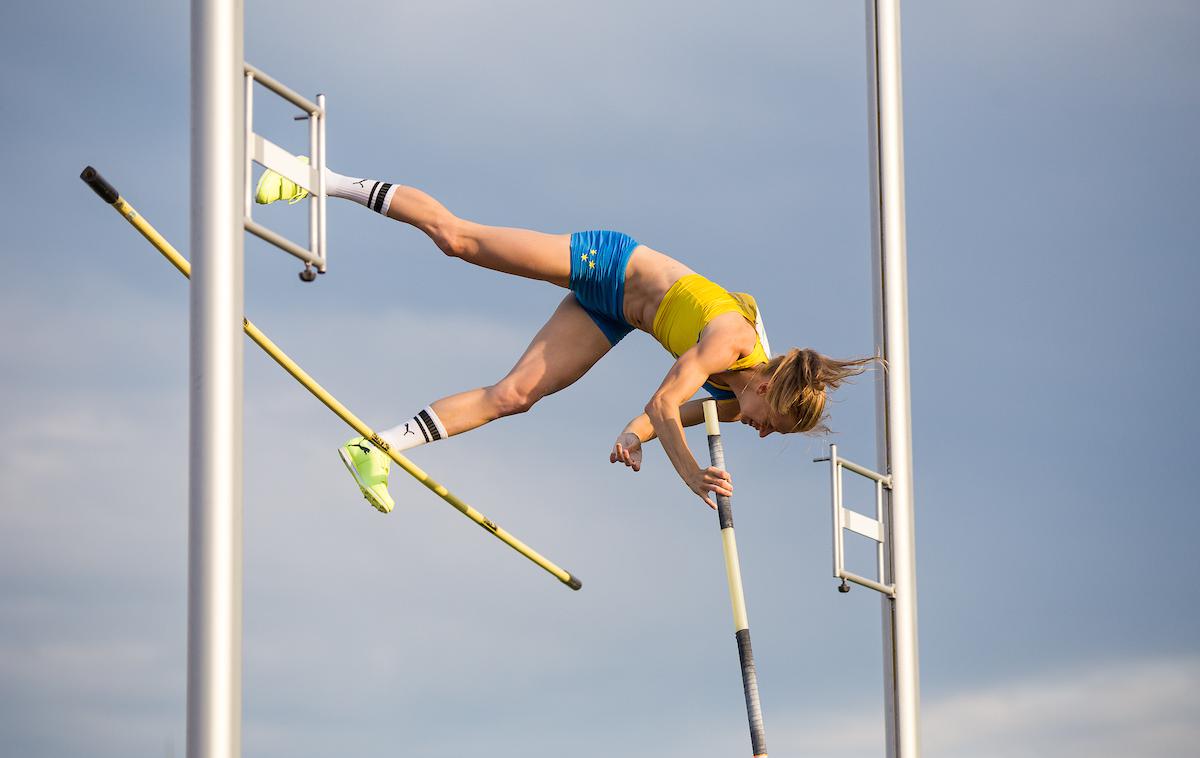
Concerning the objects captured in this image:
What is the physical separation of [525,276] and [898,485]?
225 centimetres

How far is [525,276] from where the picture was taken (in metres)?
7.05

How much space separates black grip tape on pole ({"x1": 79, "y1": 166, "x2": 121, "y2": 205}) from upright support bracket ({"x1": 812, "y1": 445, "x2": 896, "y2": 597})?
11.1ft

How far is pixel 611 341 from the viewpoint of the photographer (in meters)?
7.42

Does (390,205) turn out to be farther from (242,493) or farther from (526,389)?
(242,493)

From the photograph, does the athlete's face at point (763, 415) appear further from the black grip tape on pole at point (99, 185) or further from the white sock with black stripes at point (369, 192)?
the black grip tape on pole at point (99, 185)

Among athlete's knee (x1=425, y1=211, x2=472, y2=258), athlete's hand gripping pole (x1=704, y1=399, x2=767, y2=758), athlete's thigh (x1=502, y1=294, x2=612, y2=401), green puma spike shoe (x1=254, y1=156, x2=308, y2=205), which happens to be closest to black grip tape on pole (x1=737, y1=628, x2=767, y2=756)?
athlete's hand gripping pole (x1=704, y1=399, x2=767, y2=758)

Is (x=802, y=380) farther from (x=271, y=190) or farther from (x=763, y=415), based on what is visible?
(x=271, y=190)

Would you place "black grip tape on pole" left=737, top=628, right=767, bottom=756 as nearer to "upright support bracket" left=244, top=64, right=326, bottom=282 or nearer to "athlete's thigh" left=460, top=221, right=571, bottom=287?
"athlete's thigh" left=460, top=221, right=571, bottom=287

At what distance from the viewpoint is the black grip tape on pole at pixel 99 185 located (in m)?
5.62

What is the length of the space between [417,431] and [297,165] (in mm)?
2497

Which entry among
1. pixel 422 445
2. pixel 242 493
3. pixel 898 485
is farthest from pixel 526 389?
pixel 242 493

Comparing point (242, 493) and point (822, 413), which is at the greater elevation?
point (822, 413)

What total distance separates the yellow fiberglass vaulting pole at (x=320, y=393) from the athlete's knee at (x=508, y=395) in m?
0.47

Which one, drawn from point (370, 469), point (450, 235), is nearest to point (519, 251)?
point (450, 235)
